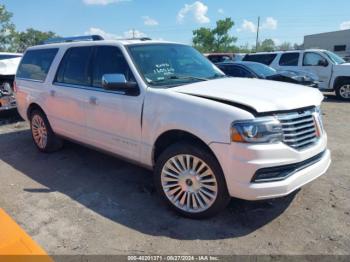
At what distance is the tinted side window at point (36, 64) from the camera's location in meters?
5.37

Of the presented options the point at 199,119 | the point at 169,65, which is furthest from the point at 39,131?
the point at 199,119

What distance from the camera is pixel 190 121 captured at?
320 centimetres

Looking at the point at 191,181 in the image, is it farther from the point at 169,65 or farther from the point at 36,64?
the point at 36,64

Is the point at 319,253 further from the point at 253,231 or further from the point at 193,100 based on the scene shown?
the point at 193,100

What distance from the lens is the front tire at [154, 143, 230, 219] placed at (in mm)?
3174

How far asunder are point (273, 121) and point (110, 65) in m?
2.26

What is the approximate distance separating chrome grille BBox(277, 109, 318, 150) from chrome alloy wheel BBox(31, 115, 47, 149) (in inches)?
163

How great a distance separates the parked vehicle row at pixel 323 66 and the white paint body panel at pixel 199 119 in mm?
9300

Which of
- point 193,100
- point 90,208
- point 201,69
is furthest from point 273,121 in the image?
point 90,208

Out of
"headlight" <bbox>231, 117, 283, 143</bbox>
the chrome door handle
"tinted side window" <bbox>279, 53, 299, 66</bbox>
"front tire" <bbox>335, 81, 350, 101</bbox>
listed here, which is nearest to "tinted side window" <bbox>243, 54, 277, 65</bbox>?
"tinted side window" <bbox>279, 53, 299, 66</bbox>

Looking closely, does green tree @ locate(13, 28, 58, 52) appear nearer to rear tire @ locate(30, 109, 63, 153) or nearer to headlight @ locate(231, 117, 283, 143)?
rear tire @ locate(30, 109, 63, 153)

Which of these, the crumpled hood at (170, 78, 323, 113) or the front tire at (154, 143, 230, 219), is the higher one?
the crumpled hood at (170, 78, 323, 113)

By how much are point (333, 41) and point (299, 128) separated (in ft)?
192

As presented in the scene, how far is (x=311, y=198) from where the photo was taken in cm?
383
